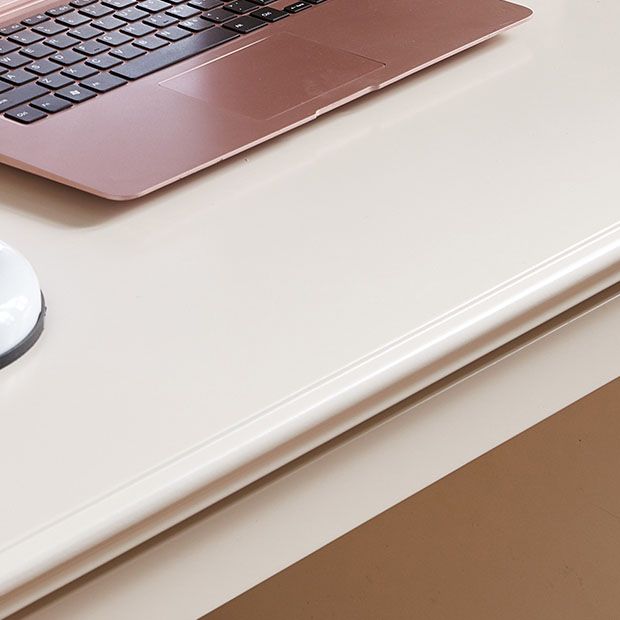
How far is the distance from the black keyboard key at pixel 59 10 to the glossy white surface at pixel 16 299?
0.28m

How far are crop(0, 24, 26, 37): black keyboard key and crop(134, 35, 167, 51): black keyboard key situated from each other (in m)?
0.07

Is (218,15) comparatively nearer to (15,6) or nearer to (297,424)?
(15,6)

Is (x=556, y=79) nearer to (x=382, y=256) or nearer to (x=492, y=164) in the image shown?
(x=492, y=164)

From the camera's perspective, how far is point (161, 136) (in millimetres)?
595

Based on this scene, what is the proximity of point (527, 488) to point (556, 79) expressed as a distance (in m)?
0.45

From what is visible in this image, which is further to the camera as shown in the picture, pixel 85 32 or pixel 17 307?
pixel 85 32

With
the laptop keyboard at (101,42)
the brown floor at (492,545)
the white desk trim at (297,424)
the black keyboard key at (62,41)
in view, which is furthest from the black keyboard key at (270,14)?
the brown floor at (492,545)

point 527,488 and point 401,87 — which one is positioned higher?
point 401,87

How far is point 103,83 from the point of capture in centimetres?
64

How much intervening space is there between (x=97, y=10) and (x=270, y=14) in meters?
0.10

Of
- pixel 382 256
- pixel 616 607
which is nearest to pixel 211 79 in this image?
pixel 382 256

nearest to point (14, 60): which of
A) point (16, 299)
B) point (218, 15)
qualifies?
point (218, 15)

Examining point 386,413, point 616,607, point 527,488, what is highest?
point 386,413

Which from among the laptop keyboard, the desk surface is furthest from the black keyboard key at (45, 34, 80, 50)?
the desk surface
